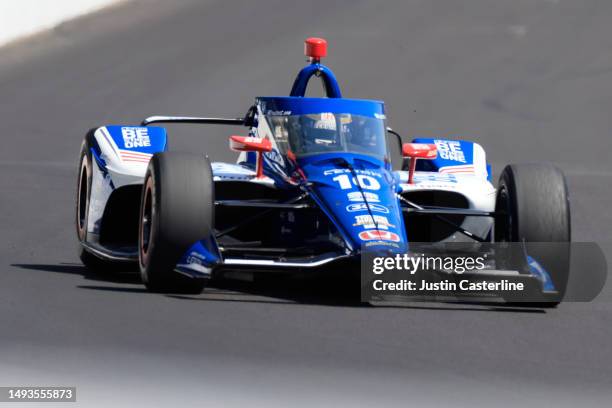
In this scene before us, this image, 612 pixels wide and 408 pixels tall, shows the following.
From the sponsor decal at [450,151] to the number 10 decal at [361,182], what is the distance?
7.38ft

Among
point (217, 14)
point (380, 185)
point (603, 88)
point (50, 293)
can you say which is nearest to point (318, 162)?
point (380, 185)

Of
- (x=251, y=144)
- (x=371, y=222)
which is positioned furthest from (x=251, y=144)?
(x=371, y=222)

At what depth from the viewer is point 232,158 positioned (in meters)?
21.5

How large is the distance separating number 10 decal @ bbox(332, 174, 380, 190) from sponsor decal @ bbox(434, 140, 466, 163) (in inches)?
88.5

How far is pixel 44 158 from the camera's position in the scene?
20688 mm

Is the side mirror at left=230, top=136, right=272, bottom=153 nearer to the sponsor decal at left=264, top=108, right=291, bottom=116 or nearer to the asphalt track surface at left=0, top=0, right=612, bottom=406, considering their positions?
the sponsor decal at left=264, top=108, right=291, bottom=116

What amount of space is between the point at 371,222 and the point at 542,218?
4.16 ft

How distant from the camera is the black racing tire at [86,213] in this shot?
11.4 metres

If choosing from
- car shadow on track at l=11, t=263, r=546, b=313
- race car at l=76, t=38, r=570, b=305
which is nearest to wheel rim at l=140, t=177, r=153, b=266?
race car at l=76, t=38, r=570, b=305

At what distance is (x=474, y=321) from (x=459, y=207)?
2.11 m

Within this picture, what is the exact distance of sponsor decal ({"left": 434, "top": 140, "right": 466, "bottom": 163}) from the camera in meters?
12.4

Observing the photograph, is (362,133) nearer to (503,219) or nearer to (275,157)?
(275,157)

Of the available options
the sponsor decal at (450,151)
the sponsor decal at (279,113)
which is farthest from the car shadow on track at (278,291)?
the sponsor decal at (450,151)

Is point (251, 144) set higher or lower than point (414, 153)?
higher
